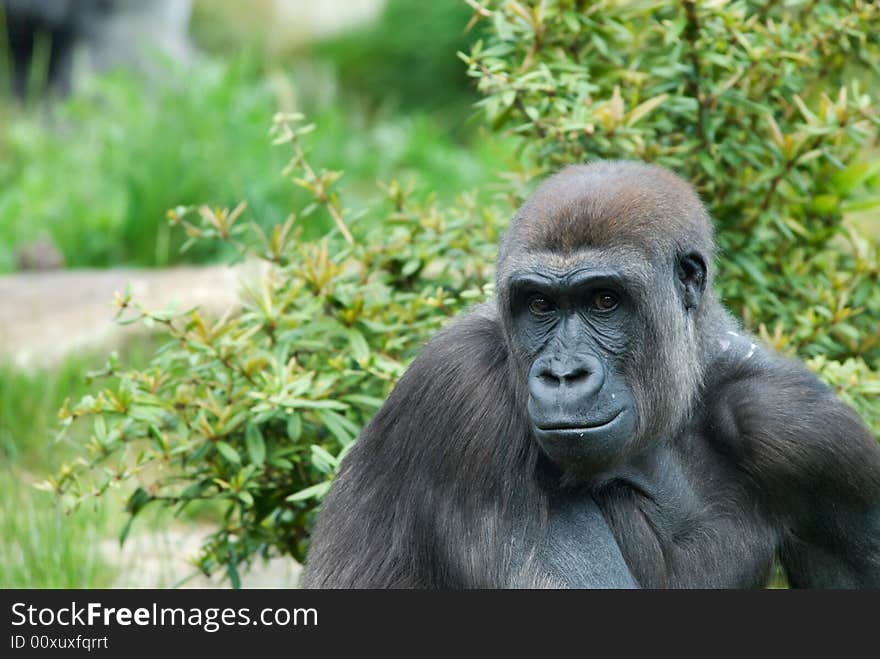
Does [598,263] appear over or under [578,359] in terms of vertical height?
over

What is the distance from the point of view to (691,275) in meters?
4.11

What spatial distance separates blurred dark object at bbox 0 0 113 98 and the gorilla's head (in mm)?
12275

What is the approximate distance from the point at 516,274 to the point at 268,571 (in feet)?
9.40

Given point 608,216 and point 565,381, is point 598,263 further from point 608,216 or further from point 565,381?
point 565,381

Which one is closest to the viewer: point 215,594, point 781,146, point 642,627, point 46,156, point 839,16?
point 642,627

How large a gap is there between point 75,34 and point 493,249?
11.2 metres

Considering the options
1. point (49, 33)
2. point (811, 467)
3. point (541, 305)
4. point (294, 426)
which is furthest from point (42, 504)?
point (49, 33)

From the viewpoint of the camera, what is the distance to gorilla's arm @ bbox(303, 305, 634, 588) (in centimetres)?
397

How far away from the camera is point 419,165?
469 inches

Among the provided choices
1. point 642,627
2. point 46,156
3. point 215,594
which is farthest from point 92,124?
point 642,627

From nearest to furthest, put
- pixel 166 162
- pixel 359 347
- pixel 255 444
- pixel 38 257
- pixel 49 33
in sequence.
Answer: pixel 255 444 < pixel 359 347 < pixel 38 257 < pixel 166 162 < pixel 49 33

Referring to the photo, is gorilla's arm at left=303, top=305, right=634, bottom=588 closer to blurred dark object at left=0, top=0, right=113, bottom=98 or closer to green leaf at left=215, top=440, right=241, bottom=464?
green leaf at left=215, top=440, right=241, bottom=464

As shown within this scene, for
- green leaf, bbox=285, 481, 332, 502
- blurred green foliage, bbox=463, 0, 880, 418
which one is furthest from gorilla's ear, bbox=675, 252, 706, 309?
green leaf, bbox=285, 481, 332, 502

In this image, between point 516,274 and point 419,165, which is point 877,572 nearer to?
point 516,274
